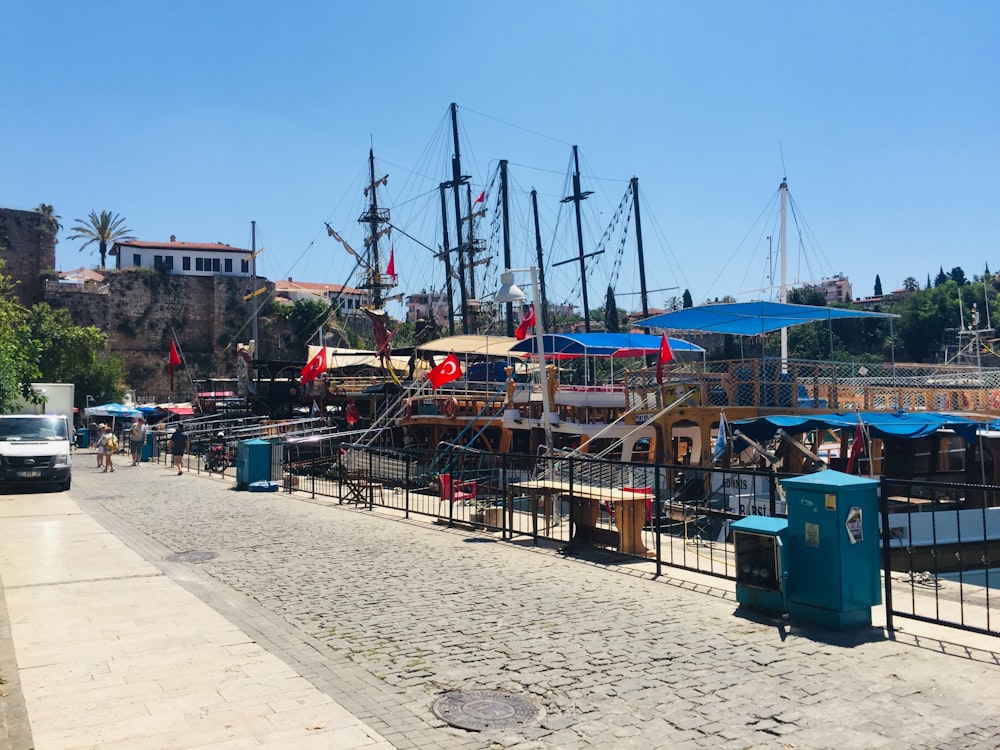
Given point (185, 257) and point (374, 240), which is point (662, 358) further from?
point (185, 257)

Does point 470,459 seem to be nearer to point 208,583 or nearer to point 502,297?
point 502,297

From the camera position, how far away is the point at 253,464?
65.8ft

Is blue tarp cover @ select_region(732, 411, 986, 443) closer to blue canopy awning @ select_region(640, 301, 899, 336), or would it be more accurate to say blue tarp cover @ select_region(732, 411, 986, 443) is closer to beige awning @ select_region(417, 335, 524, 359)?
blue canopy awning @ select_region(640, 301, 899, 336)

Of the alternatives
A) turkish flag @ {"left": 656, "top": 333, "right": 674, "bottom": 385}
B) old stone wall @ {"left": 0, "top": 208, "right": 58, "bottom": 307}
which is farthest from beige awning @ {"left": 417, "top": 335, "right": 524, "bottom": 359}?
old stone wall @ {"left": 0, "top": 208, "right": 58, "bottom": 307}

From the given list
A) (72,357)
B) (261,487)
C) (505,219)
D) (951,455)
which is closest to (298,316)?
(72,357)

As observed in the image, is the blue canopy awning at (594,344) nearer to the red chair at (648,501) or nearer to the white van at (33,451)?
the red chair at (648,501)

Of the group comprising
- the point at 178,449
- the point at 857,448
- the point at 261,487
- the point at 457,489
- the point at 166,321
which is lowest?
the point at 261,487

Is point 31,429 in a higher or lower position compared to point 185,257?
lower

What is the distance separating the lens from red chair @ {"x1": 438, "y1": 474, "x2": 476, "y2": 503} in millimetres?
15483

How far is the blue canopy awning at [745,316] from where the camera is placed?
1967 centimetres

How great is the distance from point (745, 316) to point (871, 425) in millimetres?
4919

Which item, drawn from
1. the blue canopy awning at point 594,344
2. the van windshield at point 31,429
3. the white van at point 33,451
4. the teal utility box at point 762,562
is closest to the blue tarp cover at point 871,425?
the blue canopy awning at point 594,344

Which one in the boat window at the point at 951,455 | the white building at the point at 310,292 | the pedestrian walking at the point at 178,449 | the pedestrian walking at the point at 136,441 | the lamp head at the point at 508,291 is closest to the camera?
the lamp head at the point at 508,291

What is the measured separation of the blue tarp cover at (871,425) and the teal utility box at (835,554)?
9.04 m
